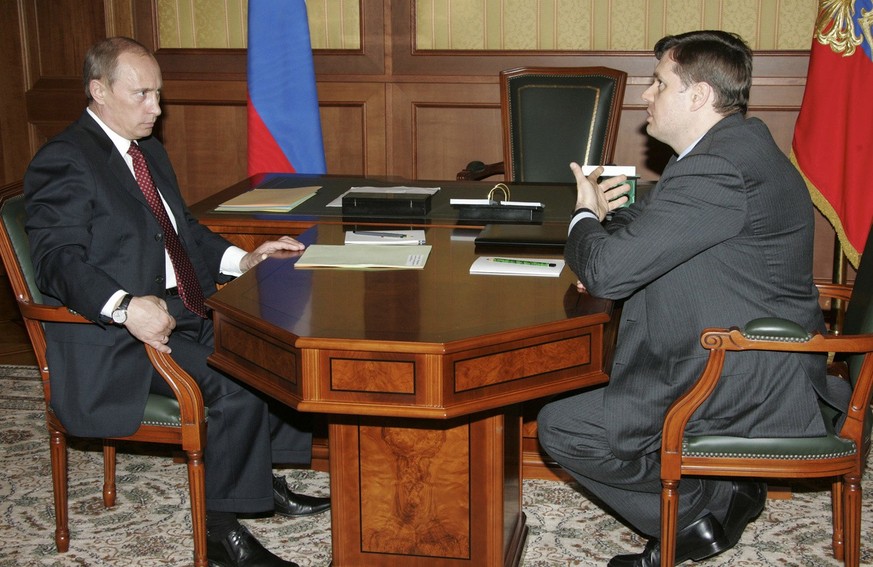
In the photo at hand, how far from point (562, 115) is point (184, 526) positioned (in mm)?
2298

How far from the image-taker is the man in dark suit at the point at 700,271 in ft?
7.23

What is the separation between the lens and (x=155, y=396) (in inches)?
102

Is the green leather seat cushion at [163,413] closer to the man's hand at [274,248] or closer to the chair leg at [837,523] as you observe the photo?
the man's hand at [274,248]

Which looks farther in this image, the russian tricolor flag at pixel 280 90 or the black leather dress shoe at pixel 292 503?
the russian tricolor flag at pixel 280 90

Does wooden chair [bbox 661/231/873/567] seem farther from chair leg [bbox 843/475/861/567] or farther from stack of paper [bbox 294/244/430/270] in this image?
stack of paper [bbox 294/244/430/270]

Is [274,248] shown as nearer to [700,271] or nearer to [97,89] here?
[97,89]

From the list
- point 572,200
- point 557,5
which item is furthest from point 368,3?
point 572,200

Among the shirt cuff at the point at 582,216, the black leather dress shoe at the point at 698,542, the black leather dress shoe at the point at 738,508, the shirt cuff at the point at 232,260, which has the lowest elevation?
the black leather dress shoe at the point at 698,542

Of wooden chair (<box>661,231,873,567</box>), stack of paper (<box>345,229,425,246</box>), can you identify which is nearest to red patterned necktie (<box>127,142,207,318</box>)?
stack of paper (<box>345,229,425,246</box>)

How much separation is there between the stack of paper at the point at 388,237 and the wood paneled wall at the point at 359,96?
2.54 m

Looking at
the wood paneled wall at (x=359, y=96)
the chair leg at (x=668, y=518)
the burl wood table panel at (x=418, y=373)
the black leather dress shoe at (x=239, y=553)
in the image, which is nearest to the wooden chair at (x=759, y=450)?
the chair leg at (x=668, y=518)

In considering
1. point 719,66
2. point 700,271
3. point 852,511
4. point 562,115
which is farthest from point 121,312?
point 562,115

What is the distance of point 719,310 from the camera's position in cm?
229

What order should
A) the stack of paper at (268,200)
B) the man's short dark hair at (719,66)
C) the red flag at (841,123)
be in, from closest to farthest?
the man's short dark hair at (719,66) → the stack of paper at (268,200) → the red flag at (841,123)
